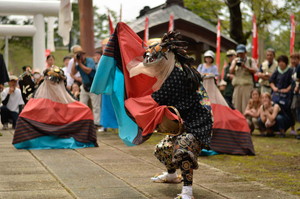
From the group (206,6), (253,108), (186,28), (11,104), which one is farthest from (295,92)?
(206,6)

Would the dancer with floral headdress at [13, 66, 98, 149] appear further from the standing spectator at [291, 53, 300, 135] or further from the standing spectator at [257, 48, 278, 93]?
the standing spectator at [257, 48, 278, 93]

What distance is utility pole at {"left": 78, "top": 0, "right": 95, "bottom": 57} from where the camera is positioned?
47.3ft

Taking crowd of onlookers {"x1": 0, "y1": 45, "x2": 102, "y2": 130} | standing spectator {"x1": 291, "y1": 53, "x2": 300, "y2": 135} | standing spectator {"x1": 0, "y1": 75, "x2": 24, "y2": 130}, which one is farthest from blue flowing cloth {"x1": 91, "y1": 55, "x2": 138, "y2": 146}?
standing spectator {"x1": 0, "y1": 75, "x2": 24, "y2": 130}

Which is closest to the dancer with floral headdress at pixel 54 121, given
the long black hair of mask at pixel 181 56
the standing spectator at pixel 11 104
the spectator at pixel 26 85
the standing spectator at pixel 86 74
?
the standing spectator at pixel 86 74

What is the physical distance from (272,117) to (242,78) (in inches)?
57.0

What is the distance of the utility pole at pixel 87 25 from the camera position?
14.4 meters

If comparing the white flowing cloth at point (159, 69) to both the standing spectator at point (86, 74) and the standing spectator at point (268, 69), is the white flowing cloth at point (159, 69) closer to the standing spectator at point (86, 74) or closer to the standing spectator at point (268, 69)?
the standing spectator at point (86, 74)

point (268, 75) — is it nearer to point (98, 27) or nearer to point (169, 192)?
point (169, 192)

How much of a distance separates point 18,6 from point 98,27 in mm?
41044

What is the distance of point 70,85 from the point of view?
1423 centimetres

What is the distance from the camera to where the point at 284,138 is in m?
11.8

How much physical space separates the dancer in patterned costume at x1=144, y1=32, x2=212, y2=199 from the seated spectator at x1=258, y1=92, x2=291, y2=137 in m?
6.23

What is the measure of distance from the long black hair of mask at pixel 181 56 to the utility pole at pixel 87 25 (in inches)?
347

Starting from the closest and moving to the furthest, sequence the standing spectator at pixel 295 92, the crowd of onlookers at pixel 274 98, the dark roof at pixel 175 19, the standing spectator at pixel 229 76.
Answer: the standing spectator at pixel 295 92, the crowd of onlookers at pixel 274 98, the standing spectator at pixel 229 76, the dark roof at pixel 175 19
